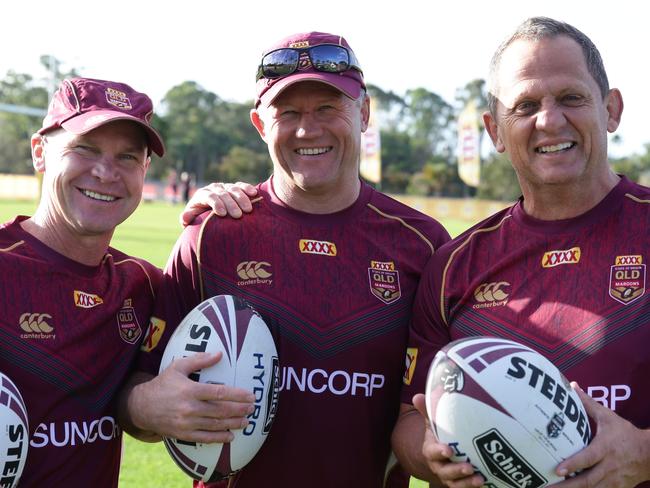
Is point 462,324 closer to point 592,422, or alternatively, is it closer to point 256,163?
point 592,422

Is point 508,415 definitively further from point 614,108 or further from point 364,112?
point 364,112

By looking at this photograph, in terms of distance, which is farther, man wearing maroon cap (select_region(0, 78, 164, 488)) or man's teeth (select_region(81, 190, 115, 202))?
man's teeth (select_region(81, 190, 115, 202))

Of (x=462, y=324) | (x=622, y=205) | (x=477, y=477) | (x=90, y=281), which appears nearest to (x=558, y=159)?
(x=622, y=205)

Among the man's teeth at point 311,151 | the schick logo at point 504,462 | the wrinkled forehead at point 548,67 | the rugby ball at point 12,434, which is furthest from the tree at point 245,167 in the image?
the schick logo at point 504,462

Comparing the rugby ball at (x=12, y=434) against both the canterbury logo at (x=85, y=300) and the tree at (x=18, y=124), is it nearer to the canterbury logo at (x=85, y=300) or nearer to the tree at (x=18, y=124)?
the canterbury logo at (x=85, y=300)

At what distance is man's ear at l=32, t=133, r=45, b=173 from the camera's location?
3.68 metres

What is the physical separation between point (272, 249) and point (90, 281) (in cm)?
88

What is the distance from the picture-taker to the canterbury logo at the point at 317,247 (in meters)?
3.60

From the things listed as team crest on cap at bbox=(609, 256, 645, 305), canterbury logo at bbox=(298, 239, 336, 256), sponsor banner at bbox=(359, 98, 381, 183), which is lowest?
sponsor banner at bbox=(359, 98, 381, 183)

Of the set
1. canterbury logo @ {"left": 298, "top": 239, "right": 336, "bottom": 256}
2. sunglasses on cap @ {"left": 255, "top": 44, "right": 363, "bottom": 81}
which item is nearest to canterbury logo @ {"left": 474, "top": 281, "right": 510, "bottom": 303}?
canterbury logo @ {"left": 298, "top": 239, "right": 336, "bottom": 256}

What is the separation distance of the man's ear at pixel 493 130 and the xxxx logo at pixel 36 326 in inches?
86.2

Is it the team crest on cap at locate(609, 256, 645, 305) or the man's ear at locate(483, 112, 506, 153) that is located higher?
the man's ear at locate(483, 112, 506, 153)

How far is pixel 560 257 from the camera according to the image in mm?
3154

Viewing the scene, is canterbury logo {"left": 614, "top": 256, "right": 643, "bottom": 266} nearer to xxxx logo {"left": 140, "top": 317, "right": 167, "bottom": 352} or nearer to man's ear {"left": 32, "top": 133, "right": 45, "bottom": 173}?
xxxx logo {"left": 140, "top": 317, "right": 167, "bottom": 352}
